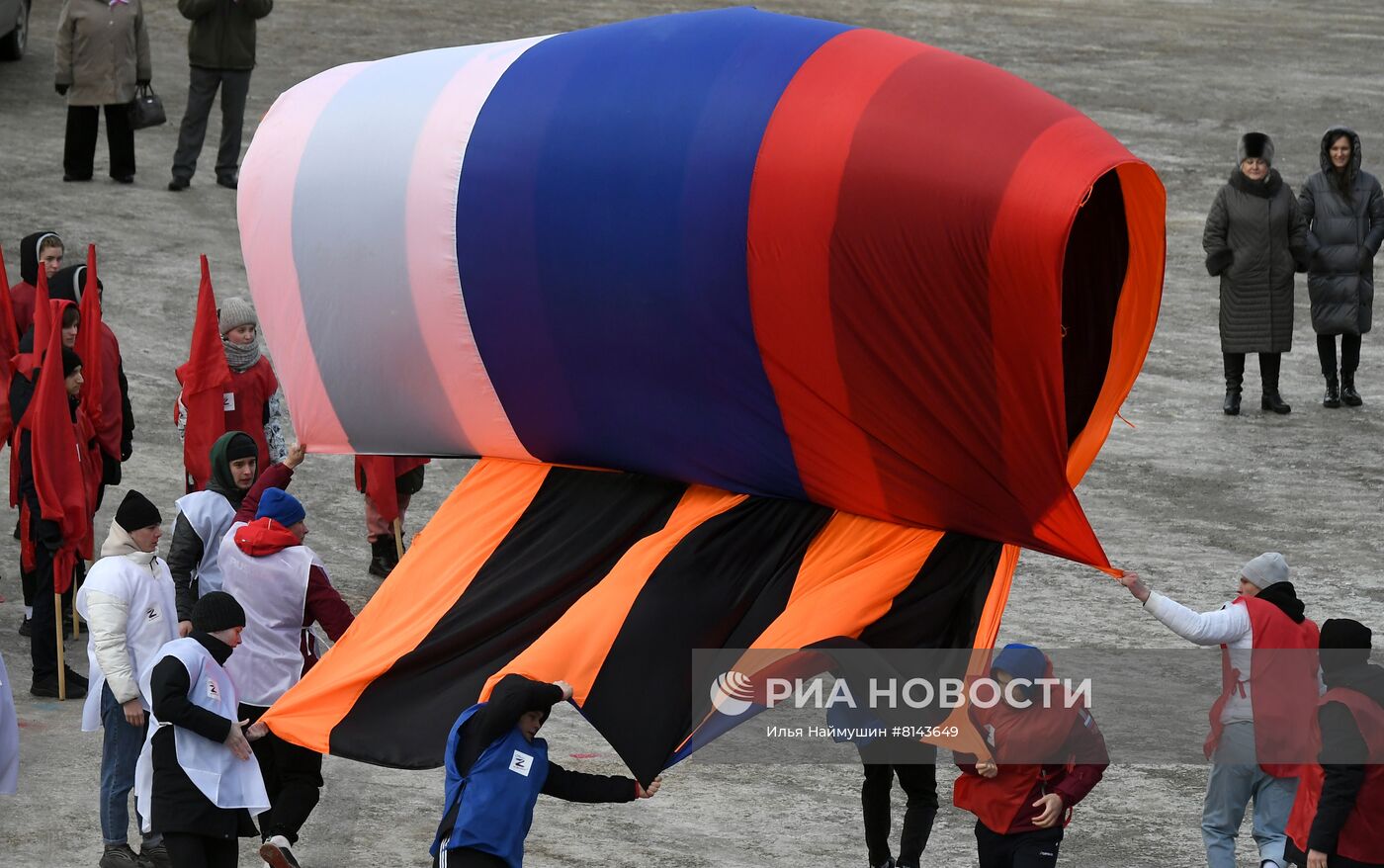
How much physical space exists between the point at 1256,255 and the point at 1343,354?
1.17 meters

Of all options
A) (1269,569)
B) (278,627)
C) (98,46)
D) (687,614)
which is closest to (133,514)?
(278,627)

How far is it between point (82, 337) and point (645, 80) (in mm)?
4511

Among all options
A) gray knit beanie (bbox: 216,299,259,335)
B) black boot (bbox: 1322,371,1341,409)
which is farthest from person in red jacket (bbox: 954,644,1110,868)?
black boot (bbox: 1322,371,1341,409)

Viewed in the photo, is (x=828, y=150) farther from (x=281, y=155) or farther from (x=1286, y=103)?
(x=1286, y=103)

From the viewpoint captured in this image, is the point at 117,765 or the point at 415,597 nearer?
the point at 415,597

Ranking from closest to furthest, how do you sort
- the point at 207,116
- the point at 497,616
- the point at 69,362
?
the point at 497,616 < the point at 69,362 < the point at 207,116

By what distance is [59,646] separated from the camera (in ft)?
32.3

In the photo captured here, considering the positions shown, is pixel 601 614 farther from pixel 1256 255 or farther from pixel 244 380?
pixel 1256 255

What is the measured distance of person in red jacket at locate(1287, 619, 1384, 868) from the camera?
7.05m

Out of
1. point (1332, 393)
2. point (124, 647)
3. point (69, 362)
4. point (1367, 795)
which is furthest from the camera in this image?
point (1332, 393)

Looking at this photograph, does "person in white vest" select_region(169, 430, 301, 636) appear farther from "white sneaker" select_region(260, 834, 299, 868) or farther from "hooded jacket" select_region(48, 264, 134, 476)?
"hooded jacket" select_region(48, 264, 134, 476)

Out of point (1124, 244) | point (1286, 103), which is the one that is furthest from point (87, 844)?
point (1286, 103)

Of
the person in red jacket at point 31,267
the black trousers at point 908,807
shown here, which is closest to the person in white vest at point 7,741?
the black trousers at point 908,807

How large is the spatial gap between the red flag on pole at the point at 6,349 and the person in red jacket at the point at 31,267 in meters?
0.49
